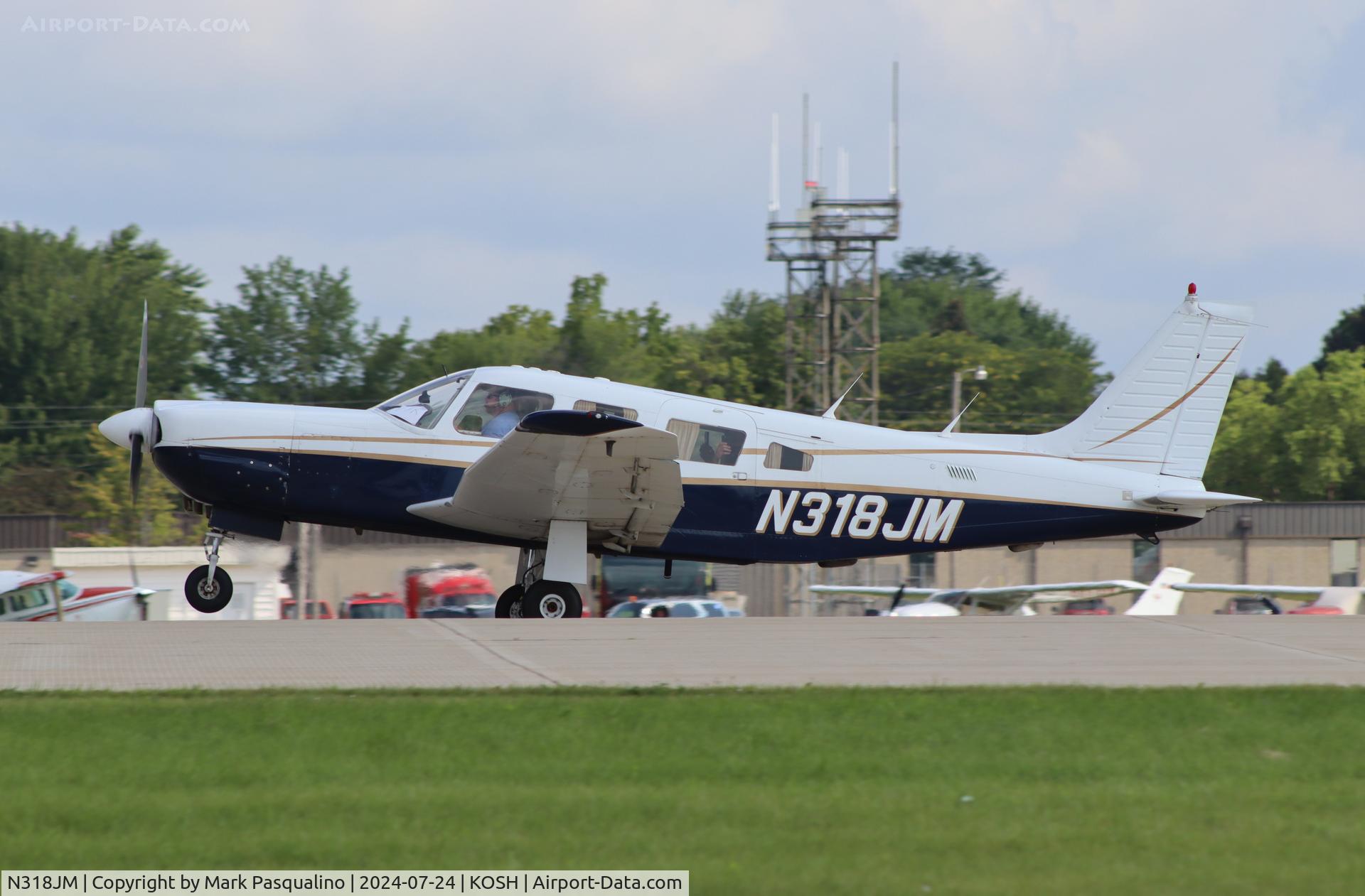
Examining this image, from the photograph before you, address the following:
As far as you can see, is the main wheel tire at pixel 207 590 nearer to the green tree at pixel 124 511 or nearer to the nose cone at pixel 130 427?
the nose cone at pixel 130 427

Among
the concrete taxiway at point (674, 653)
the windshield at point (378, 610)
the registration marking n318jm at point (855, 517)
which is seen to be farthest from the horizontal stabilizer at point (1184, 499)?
the windshield at point (378, 610)

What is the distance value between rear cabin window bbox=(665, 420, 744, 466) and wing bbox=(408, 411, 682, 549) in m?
0.57

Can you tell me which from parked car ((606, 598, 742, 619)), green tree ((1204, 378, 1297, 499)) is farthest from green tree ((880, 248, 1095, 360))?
parked car ((606, 598, 742, 619))

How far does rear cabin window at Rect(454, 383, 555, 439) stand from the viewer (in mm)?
13445

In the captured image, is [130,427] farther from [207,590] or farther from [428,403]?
[428,403]

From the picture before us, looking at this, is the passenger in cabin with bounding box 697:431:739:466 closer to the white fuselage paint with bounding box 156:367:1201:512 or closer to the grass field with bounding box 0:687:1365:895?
the white fuselage paint with bounding box 156:367:1201:512

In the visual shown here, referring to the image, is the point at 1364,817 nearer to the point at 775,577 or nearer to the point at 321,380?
the point at 775,577

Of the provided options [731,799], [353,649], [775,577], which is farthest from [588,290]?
[731,799]

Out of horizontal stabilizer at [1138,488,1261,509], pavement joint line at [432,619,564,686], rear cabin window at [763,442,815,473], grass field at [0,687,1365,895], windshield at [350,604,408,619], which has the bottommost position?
windshield at [350,604,408,619]

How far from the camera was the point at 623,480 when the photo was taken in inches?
515

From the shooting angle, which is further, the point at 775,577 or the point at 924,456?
the point at 775,577

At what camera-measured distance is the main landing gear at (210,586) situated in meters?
13.2

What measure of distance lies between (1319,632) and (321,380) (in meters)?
50.7

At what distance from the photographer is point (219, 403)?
1413 centimetres
